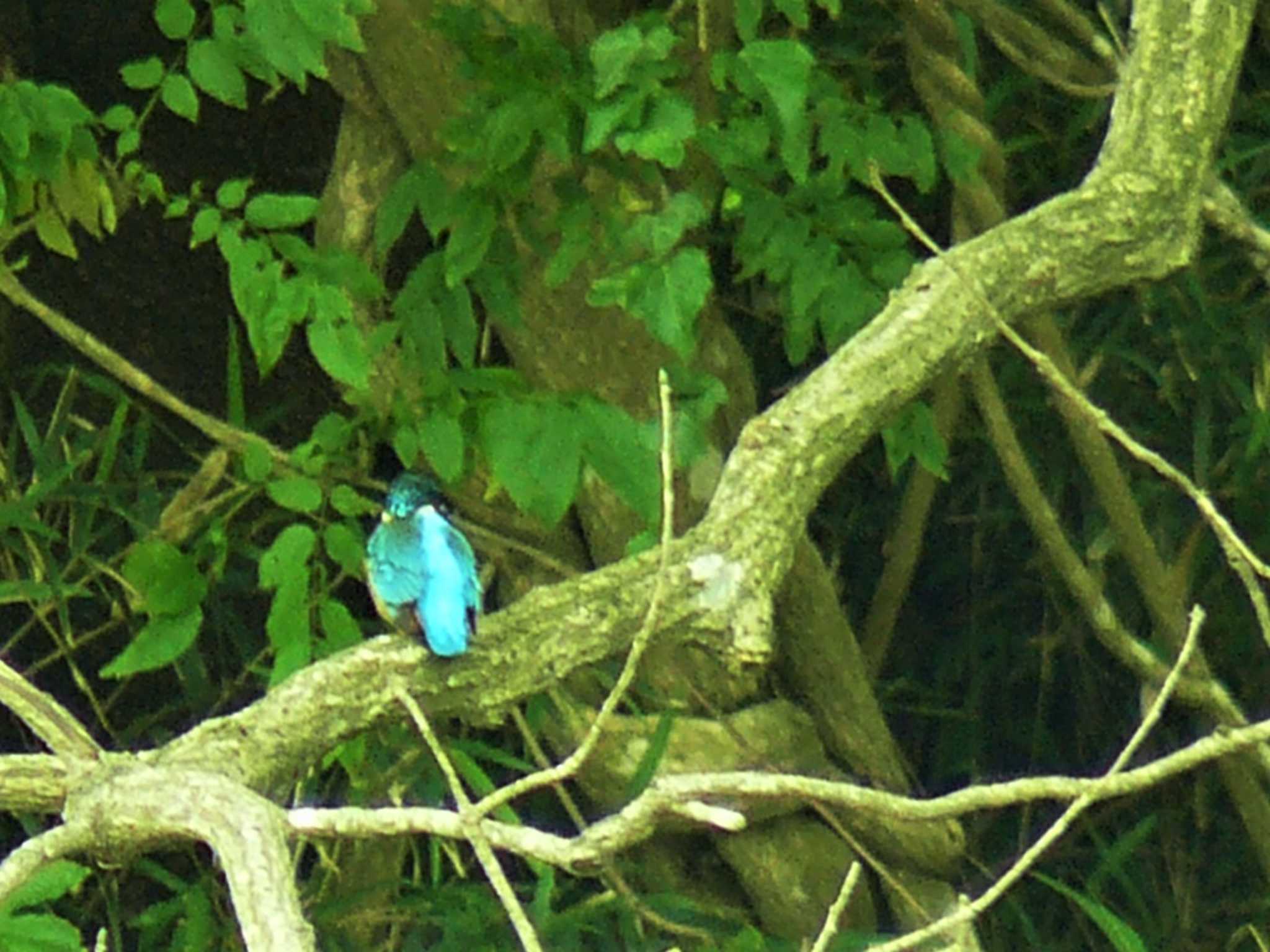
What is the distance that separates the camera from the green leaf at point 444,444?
198 centimetres

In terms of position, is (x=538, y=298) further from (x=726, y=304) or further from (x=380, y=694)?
(x=380, y=694)

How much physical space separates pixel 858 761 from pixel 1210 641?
62 centimetres

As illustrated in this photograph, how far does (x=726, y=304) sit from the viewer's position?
2.78 m

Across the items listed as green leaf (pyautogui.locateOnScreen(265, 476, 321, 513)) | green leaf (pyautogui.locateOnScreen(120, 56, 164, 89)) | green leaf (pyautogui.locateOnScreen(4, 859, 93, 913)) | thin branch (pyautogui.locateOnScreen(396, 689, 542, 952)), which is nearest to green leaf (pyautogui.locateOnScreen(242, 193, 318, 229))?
green leaf (pyautogui.locateOnScreen(120, 56, 164, 89))

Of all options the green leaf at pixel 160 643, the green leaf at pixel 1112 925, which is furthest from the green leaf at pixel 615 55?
the green leaf at pixel 1112 925

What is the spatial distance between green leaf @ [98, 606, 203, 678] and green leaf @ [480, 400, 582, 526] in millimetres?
392

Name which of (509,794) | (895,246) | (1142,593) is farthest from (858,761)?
(509,794)

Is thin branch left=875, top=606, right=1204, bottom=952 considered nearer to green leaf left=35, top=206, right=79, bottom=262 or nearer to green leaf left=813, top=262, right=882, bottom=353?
green leaf left=813, top=262, right=882, bottom=353

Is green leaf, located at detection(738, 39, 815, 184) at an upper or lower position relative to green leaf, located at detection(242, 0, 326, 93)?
lower

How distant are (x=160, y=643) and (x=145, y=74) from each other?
565 mm

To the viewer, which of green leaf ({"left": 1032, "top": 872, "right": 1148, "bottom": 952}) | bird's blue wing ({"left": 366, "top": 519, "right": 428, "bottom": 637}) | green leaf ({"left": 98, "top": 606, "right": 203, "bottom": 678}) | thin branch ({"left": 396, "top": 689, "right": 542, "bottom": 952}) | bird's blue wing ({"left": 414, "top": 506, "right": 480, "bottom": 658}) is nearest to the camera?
thin branch ({"left": 396, "top": 689, "right": 542, "bottom": 952})

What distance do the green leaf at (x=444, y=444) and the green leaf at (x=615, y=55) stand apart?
345 mm

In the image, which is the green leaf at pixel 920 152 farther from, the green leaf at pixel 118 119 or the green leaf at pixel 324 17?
the green leaf at pixel 118 119

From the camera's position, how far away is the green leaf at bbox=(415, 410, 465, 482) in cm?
198
